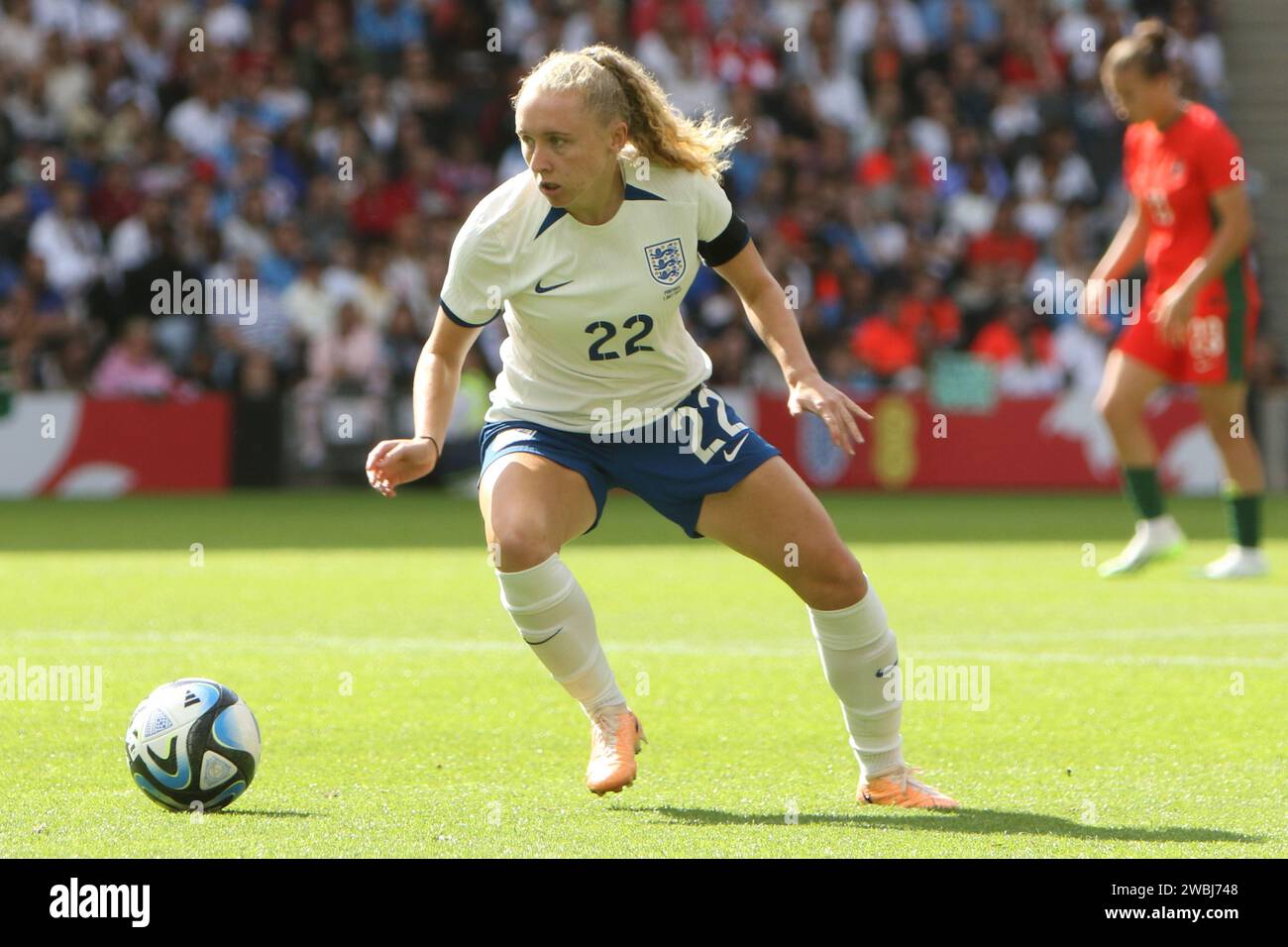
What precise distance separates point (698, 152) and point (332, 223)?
14.9 metres

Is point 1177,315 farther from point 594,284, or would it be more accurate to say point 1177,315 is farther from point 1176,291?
point 594,284

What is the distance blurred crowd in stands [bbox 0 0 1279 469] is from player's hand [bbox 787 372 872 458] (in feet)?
43.8

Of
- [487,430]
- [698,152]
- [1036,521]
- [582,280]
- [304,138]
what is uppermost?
[304,138]

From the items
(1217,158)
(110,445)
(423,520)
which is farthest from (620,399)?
(110,445)

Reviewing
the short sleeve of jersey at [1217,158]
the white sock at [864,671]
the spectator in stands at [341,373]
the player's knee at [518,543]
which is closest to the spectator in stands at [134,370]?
the spectator in stands at [341,373]

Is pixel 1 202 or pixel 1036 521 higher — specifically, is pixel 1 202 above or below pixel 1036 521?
above

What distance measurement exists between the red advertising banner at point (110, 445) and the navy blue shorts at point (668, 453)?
1289 centimetres

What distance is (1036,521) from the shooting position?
15.4 meters

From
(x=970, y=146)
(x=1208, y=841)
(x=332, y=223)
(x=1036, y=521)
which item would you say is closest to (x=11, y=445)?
(x=332, y=223)

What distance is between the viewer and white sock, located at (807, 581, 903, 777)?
17.3ft
